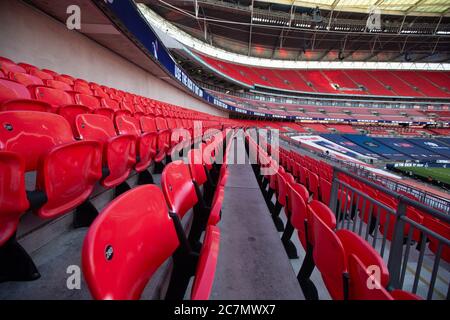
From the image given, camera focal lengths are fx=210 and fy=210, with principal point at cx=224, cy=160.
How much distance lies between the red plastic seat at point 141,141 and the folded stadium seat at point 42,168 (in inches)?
21.4

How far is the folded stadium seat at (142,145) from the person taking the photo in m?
1.95

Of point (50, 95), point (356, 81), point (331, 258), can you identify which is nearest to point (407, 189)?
point (331, 258)

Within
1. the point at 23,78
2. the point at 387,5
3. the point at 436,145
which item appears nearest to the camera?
the point at 23,78

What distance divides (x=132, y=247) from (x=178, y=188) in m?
0.51

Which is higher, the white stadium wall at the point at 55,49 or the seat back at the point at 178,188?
the white stadium wall at the point at 55,49

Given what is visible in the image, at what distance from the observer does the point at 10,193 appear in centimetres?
79

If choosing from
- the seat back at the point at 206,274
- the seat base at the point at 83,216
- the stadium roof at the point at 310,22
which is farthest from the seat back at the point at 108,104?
the stadium roof at the point at 310,22

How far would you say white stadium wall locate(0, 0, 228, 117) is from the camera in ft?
9.89

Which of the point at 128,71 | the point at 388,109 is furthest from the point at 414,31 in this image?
the point at 128,71

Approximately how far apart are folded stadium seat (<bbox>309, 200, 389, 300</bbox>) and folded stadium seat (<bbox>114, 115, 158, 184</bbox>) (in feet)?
5.00

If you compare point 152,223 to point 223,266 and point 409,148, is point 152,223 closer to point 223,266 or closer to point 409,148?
point 223,266

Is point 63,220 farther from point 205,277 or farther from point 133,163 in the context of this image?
point 205,277

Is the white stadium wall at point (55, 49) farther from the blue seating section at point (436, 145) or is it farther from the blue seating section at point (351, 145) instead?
the blue seating section at point (436, 145)
